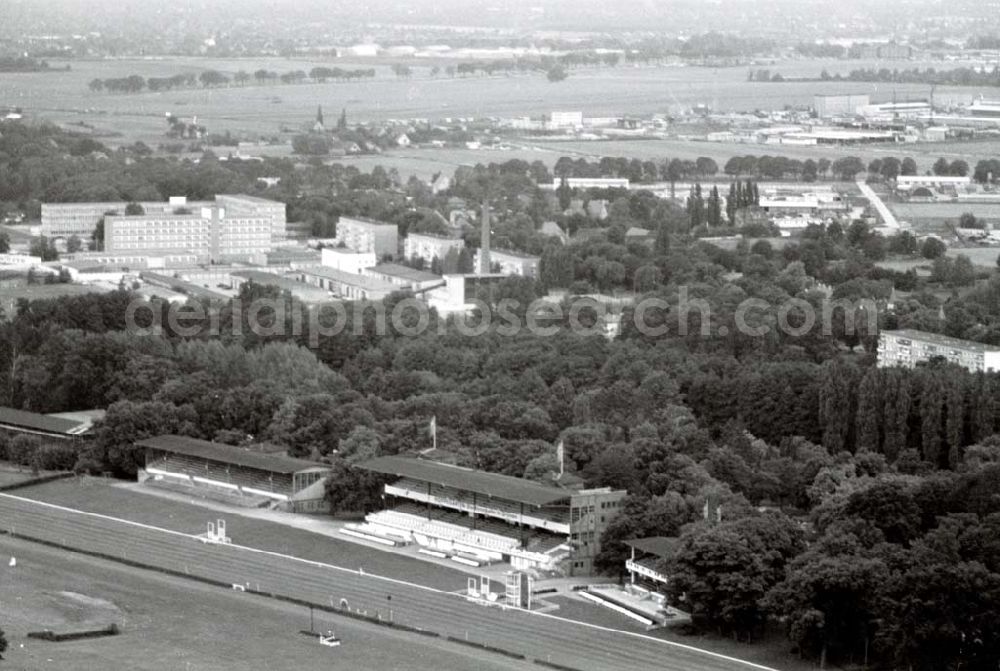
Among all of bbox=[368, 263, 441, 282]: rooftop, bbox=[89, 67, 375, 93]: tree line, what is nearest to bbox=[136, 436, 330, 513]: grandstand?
bbox=[368, 263, 441, 282]: rooftop

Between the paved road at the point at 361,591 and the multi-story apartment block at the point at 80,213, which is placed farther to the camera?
the multi-story apartment block at the point at 80,213

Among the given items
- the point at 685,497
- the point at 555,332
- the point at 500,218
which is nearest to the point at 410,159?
the point at 500,218

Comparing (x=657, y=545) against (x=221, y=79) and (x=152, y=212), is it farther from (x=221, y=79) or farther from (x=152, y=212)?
(x=221, y=79)

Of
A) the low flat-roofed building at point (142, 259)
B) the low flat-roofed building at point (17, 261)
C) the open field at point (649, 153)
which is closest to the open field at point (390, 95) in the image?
the open field at point (649, 153)

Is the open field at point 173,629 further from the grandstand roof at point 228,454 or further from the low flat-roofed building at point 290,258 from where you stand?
the low flat-roofed building at point 290,258

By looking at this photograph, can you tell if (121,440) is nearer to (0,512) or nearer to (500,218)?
(0,512)

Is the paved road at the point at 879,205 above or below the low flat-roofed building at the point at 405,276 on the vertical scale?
below

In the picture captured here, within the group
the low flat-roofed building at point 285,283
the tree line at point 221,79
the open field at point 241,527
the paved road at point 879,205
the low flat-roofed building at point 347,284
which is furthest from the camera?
the tree line at point 221,79
